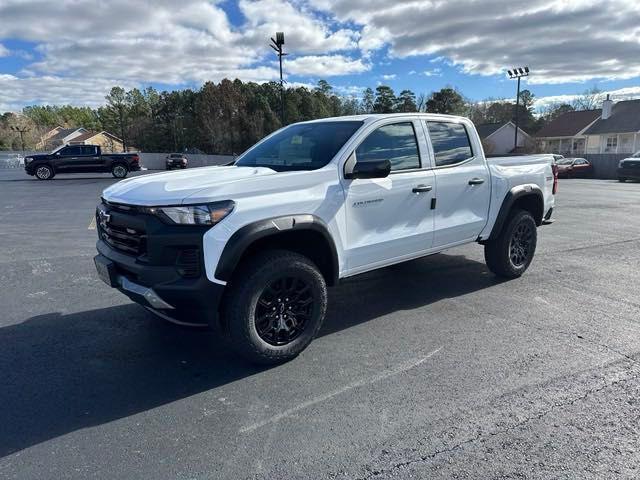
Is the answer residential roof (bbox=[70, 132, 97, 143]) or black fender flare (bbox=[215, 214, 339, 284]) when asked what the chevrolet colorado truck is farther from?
residential roof (bbox=[70, 132, 97, 143])

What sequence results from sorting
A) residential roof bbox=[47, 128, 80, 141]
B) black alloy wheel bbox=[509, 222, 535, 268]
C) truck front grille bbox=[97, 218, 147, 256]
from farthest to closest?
1. residential roof bbox=[47, 128, 80, 141]
2. black alloy wheel bbox=[509, 222, 535, 268]
3. truck front grille bbox=[97, 218, 147, 256]

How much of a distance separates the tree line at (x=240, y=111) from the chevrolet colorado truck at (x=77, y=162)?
26.6 m

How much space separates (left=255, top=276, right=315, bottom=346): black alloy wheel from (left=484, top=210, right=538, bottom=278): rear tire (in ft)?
9.66

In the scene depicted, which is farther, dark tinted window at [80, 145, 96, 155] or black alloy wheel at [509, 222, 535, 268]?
dark tinted window at [80, 145, 96, 155]

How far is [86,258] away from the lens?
7000 mm

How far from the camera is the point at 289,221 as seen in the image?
3525mm

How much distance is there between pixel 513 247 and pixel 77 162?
26.0 m

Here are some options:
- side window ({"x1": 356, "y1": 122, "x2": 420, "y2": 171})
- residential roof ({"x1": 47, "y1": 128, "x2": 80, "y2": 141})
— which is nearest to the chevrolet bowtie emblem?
side window ({"x1": 356, "y1": 122, "x2": 420, "y2": 171})

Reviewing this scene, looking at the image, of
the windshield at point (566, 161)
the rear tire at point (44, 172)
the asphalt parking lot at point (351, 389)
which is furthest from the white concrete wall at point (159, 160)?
the asphalt parking lot at point (351, 389)

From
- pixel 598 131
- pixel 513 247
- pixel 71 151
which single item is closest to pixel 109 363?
pixel 513 247

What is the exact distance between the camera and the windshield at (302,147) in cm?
417

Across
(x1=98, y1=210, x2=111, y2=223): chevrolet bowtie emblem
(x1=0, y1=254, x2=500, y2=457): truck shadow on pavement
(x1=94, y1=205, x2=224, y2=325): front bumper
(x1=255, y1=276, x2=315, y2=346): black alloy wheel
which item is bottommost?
(x1=0, y1=254, x2=500, y2=457): truck shadow on pavement

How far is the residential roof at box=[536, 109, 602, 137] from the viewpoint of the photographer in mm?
52741

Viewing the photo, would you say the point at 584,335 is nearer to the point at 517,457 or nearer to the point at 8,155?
the point at 517,457
